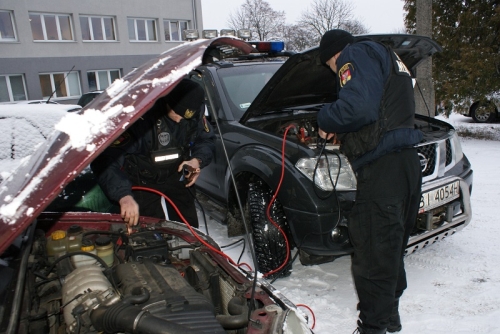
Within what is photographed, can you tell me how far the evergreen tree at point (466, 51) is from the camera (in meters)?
8.03

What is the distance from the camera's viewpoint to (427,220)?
2732mm

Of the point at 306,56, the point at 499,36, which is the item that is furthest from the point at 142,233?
the point at 499,36

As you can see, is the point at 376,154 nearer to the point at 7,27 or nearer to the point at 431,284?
the point at 431,284

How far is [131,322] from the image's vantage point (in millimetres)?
1201

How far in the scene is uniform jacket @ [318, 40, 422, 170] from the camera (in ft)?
6.86

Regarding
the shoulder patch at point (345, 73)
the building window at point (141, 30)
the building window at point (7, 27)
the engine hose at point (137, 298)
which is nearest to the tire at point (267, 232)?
the shoulder patch at point (345, 73)

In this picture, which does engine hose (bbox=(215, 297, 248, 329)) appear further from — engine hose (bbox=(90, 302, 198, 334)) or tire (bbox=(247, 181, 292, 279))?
tire (bbox=(247, 181, 292, 279))

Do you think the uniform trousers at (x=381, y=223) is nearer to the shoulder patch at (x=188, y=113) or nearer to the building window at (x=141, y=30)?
the shoulder patch at (x=188, y=113)

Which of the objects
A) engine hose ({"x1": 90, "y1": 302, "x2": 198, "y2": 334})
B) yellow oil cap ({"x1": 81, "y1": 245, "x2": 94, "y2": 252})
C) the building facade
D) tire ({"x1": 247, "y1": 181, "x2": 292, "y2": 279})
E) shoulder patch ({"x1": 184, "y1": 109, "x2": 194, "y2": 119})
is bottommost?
tire ({"x1": 247, "y1": 181, "x2": 292, "y2": 279})

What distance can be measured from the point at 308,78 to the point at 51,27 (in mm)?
19502

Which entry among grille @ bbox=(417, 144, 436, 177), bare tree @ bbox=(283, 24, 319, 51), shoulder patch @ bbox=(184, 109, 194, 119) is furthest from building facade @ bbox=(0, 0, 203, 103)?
grille @ bbox=(417, 144, 436, 177)

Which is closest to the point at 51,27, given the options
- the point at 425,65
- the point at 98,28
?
the point at 98,28

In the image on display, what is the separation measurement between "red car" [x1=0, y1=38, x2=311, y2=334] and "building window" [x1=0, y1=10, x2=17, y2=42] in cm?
1933

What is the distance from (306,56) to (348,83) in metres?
0.76
